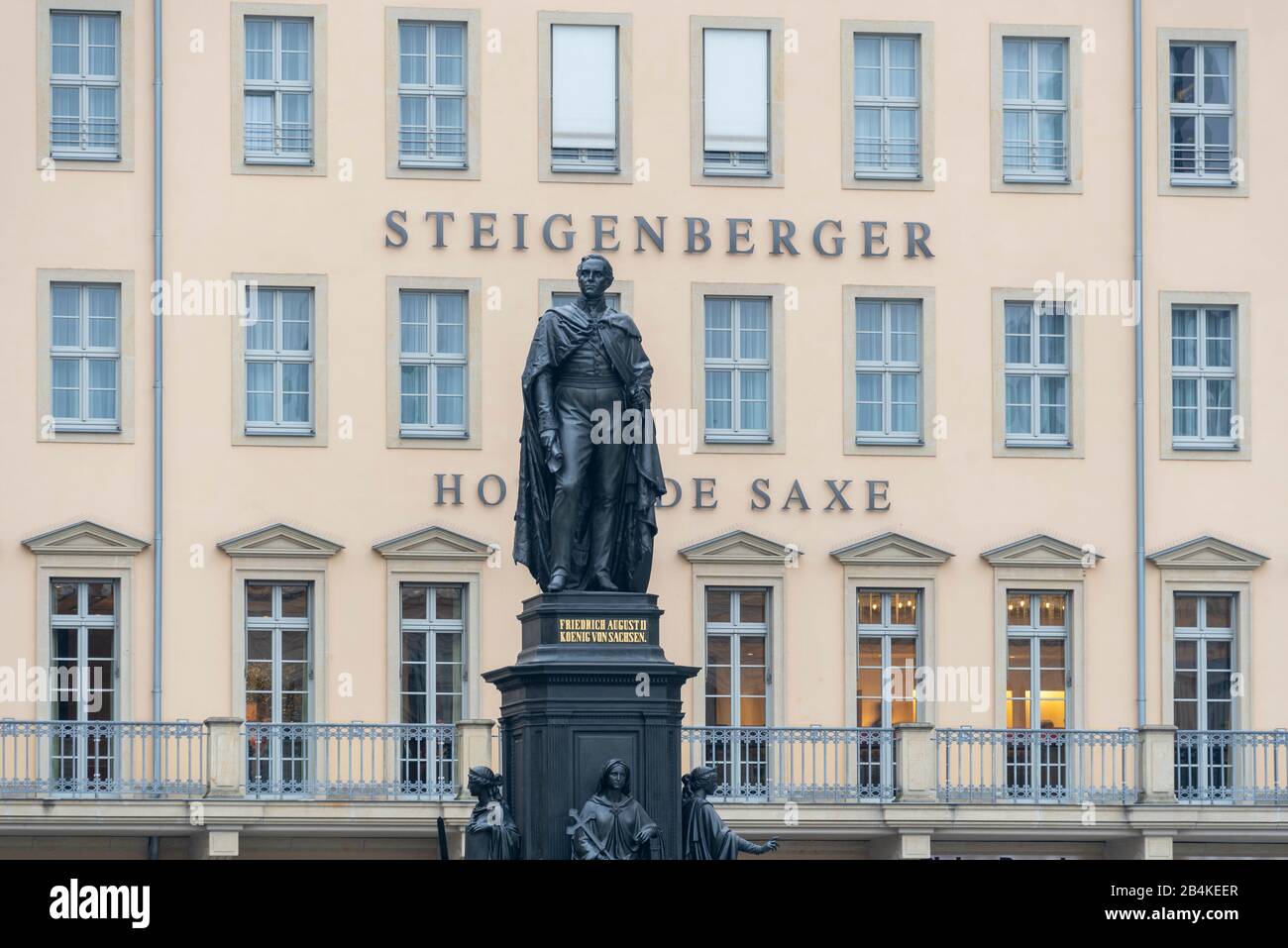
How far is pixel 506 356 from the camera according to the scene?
4169 cm

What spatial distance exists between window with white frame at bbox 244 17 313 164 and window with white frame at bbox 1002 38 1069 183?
890cm

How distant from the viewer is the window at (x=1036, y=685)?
4216 cm

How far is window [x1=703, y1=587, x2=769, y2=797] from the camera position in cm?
4159

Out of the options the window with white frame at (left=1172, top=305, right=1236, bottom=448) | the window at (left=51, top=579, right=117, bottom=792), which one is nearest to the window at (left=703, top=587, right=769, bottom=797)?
the window with white frame at (left=1172, top=305, right=1236, bottom=448)

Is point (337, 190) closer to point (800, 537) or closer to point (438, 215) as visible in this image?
point (438, 215)

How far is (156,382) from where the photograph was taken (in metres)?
41.2

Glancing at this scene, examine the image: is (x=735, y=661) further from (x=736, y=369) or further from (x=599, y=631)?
(x=599, y=631)

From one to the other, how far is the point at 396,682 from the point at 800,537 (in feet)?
17.7

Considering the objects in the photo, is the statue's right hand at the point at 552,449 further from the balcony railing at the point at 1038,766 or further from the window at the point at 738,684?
the balcony railing at the point at 1038,766

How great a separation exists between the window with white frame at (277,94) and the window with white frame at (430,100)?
1.17m

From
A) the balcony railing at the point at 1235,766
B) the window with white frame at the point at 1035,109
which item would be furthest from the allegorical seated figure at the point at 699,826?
the window with white frame at the point at 1035,109

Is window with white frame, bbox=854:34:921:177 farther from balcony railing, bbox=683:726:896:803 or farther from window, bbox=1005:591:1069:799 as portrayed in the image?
balcony railing, bbox=683:726:896:803
